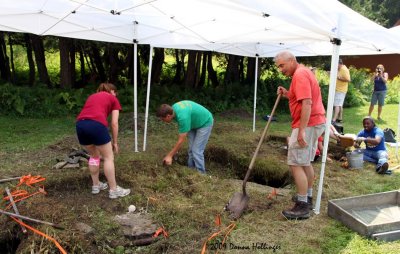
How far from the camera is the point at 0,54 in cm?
1295

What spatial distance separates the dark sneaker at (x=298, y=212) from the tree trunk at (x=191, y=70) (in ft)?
30.3

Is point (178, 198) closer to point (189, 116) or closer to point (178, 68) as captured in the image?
point (189, 116)

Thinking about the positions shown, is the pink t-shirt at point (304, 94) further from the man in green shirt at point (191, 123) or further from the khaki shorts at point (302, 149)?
the man in green shirt at point (191, 123)

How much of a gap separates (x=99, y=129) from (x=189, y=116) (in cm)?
144

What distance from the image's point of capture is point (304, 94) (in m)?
3.96

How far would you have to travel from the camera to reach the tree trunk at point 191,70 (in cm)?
1323

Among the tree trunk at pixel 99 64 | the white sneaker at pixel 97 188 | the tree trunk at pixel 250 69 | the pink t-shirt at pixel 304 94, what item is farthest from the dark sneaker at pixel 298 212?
the tree trunk at pixel 99 64

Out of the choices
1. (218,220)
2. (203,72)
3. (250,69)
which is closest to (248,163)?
(218,220)

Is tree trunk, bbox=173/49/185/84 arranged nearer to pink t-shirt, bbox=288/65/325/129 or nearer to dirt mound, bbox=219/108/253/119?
dirt mound, bbox=219/108/253/119

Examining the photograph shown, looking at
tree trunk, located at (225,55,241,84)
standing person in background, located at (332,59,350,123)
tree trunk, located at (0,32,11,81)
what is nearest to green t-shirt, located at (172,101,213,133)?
standing person in background, located at (332,59,350,123)

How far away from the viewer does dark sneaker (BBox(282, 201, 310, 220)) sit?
172 inches

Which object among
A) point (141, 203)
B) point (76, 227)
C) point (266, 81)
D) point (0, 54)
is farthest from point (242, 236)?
point (0, 54)

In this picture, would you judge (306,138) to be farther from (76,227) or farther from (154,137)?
(154,137)

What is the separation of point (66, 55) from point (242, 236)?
9.46 meters
